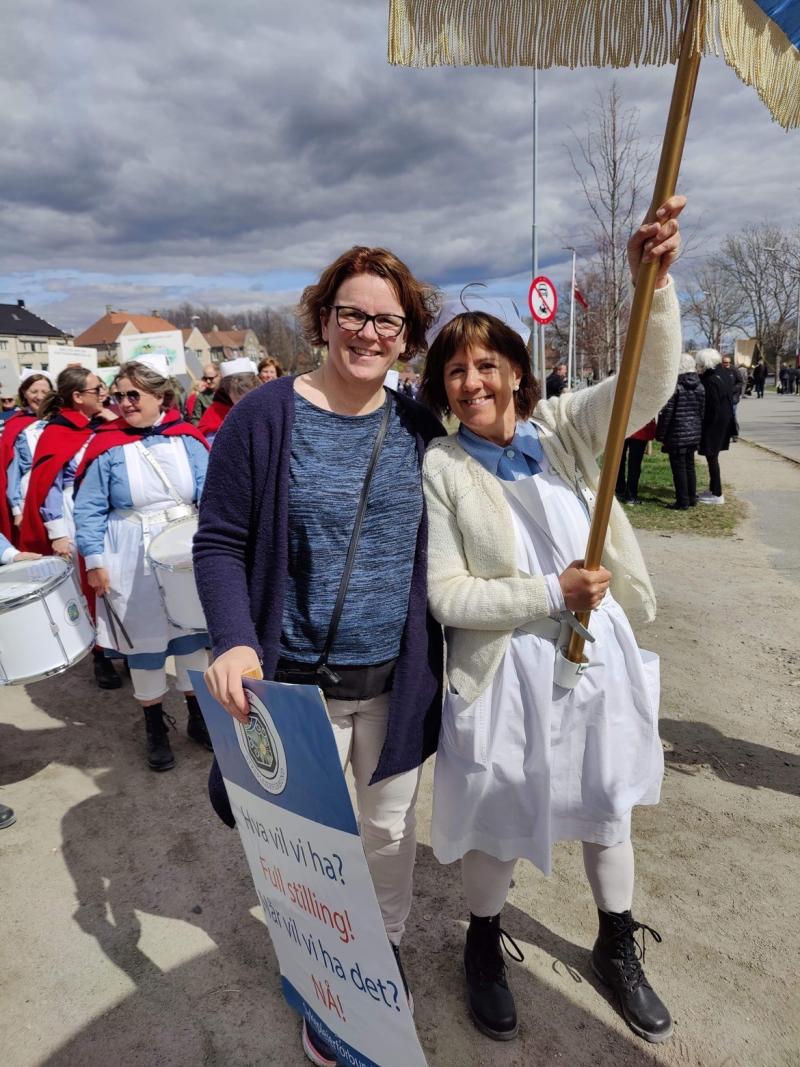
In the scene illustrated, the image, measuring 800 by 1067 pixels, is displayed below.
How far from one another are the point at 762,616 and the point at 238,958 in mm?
4343

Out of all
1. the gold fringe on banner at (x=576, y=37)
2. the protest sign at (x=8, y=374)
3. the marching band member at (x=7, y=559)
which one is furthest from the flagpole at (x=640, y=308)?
the protest sign at (x=8, y=374)

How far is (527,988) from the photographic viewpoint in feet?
6.88

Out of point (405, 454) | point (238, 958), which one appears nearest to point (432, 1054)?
point (238, 958)

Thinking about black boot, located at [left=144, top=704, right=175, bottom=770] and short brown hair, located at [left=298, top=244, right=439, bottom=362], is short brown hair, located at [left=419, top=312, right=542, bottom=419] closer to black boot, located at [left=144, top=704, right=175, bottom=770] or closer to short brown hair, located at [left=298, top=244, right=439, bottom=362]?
short brown hair, located at [left=298, top=244, right=439, bottom=362]

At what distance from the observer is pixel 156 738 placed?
3.55 meters

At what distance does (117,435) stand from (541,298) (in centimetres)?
948

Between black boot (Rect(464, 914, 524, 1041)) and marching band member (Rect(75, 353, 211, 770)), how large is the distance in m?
2.03

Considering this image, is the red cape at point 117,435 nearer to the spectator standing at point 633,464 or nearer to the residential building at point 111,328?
the spectator standing at point 633,464

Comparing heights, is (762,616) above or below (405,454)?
below

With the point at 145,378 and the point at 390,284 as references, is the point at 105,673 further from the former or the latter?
the point at 390,284

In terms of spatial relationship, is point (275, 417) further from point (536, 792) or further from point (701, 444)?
point (701, 444)

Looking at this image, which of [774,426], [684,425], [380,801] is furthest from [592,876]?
[774,426]

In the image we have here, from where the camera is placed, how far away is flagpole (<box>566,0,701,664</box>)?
1.32 m

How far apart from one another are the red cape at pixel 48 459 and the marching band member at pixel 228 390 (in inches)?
33.9
